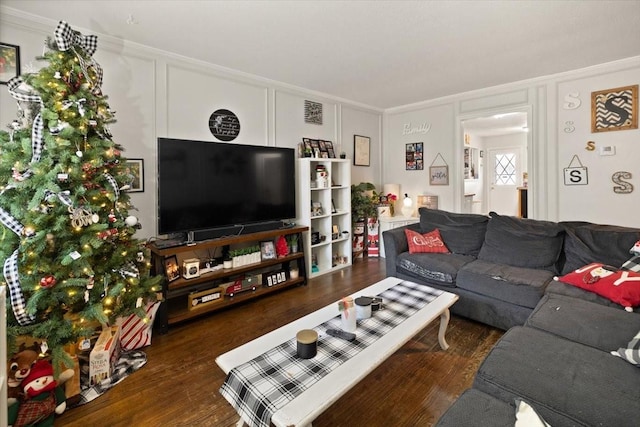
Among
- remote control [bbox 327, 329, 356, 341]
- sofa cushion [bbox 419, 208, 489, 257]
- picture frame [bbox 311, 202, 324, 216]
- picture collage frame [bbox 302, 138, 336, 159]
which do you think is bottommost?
remote control [bbox 327, 329, 356, 341]

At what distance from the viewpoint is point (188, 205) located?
2.88 meters

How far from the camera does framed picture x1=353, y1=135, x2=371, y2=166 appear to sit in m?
5.02

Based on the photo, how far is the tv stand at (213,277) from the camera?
2.62 meters

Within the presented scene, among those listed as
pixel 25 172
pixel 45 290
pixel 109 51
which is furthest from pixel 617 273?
pixel 109 51

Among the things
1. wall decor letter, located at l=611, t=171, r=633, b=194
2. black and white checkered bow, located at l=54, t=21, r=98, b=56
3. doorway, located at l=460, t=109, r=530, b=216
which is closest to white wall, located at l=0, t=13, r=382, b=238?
black and white checkered bow, located at l=54, t=21, r=98, b=56

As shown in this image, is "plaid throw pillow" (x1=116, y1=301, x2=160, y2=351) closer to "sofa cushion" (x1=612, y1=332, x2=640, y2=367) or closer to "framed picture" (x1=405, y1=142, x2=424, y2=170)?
"sofa cushion" (x1=612, y1=332, x2=640, y2=367)

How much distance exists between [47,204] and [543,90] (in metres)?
5.07

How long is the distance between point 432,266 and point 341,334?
5.25ft

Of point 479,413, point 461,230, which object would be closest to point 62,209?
point 479,413

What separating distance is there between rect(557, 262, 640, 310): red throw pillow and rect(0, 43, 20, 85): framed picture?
4422 mm

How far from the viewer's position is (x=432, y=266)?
2.96 metres

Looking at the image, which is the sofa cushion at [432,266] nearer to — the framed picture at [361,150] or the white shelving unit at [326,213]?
the white shelving unit at [326,213]

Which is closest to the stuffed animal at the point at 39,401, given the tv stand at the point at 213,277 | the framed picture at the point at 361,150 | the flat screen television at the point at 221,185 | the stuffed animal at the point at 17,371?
the stuffed animal at the point at 17,371

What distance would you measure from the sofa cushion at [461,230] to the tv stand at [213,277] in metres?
1.58
